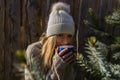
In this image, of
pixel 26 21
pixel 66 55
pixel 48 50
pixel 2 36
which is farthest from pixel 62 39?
pixel 2 36

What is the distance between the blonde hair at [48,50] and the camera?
9.22ft

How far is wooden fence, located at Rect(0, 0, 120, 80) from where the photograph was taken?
4.77 m

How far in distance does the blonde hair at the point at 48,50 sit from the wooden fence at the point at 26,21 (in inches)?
62.1

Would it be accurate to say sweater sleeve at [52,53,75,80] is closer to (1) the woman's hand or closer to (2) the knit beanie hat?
(1) the woman's hand

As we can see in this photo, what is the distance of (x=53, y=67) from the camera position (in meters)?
2.80

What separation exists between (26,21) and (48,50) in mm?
2215

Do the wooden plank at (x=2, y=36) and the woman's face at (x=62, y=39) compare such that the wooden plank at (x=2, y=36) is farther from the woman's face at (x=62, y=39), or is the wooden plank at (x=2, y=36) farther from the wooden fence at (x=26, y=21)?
the woman's face at (x=62, y=39)

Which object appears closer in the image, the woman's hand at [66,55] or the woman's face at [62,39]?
the woman's hand at [66,55]

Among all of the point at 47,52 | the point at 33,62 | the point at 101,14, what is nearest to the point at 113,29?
the point at 101,14

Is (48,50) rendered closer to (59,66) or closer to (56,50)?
(56,50)

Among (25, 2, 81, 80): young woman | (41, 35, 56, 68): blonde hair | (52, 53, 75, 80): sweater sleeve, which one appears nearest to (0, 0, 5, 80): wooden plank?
(25, 2, 81, 80): young woman

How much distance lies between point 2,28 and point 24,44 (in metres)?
0.41

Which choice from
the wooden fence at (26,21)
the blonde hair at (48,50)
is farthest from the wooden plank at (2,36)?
the blonde hair at (48,50)

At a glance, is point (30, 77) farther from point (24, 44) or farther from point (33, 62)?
point (24, 44)
